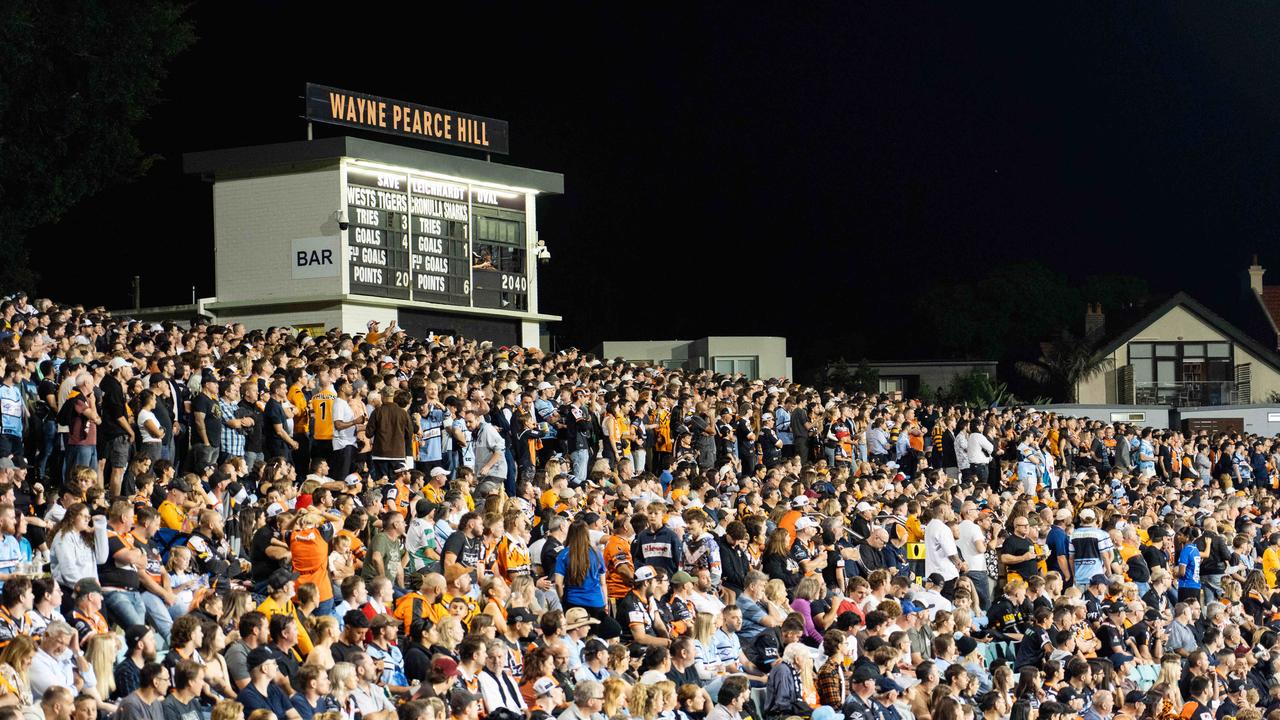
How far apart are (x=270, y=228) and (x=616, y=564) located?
58.0ft

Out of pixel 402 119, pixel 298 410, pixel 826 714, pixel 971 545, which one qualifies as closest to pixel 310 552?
pixel 826 714

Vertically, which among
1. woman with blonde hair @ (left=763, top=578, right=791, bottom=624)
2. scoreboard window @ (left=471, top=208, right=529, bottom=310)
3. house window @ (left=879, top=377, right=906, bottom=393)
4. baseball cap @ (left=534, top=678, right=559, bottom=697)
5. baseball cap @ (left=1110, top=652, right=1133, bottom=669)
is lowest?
baseball cap @ (left=1110, top=652, right=1133, bottom=669)

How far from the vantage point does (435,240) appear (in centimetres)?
3044

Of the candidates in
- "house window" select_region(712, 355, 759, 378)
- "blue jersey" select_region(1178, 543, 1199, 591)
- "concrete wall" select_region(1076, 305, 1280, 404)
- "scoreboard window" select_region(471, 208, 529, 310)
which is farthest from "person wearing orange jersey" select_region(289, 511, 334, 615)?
"concrete wall" select_region(1076, 305, 1280, 404)

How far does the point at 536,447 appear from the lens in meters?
19.4

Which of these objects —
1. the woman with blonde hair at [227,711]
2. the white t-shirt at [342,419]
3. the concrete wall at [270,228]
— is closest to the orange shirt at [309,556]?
the woman with blonde hair at [227,711]

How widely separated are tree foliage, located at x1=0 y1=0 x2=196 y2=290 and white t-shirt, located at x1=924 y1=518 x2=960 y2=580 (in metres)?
26.6

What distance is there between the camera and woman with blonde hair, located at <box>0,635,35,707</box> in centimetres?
843

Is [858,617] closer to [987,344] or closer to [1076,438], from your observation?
[1076,438]

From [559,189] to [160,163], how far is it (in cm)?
2347

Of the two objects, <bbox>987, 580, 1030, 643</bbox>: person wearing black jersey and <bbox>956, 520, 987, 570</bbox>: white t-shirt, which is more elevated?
<bbox>956, 520, 987, 570</bbox>: white t-shirt

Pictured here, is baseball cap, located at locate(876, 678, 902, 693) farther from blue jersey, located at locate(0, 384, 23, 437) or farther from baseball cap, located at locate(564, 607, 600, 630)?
blue jersey, located at locate(0, 384, 23, 437)

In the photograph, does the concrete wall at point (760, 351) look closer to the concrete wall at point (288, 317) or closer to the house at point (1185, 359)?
the house at point (1185, 359)

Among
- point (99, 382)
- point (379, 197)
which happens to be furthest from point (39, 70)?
point (99, 382)
